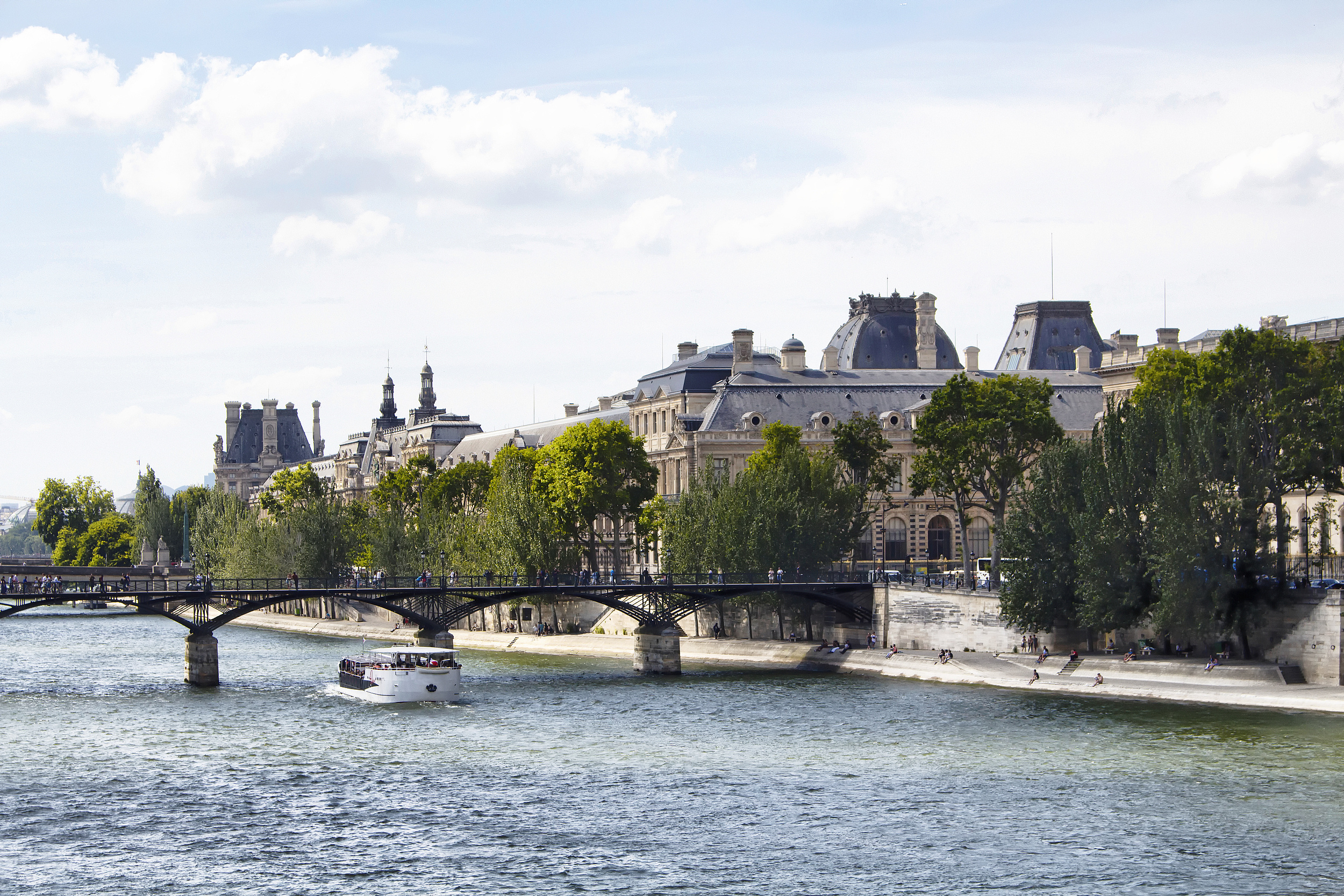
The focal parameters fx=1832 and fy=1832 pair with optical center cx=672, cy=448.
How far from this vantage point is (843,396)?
533ft

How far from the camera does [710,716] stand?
3310 inches

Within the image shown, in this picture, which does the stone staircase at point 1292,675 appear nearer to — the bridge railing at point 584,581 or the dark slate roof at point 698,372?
the bridge railing at point 584,581

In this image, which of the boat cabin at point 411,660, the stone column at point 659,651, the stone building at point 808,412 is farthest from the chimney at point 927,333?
the boat cabin at point 411,660

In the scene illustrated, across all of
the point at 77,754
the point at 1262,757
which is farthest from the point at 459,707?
the point at 1262,757

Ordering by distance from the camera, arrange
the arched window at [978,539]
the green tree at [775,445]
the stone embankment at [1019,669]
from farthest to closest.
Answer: the arched window at [978,539] → the green tree at [775,445] → the stone embankment at [1019,669]

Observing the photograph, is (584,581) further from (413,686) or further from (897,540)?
(897,540)

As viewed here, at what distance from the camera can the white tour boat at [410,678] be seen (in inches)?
3612

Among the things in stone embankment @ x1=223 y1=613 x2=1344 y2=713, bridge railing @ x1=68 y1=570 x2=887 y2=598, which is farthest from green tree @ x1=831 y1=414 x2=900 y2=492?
stone embankment @ x1=223 y1=613 x2=1344 y2=713

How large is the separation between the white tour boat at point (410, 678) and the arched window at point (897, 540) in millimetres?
75902

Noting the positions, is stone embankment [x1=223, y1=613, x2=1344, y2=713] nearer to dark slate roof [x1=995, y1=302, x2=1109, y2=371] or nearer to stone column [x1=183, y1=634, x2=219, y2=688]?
stone column [x1=183, y1=634, x2=219, y2=688]

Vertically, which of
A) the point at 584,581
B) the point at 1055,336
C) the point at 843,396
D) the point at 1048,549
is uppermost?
the point at 1055,336

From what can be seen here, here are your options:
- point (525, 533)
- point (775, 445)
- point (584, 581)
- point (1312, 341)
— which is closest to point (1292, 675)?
point (1312, 341)

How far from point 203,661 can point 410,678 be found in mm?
13417

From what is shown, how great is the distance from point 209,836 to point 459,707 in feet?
105
